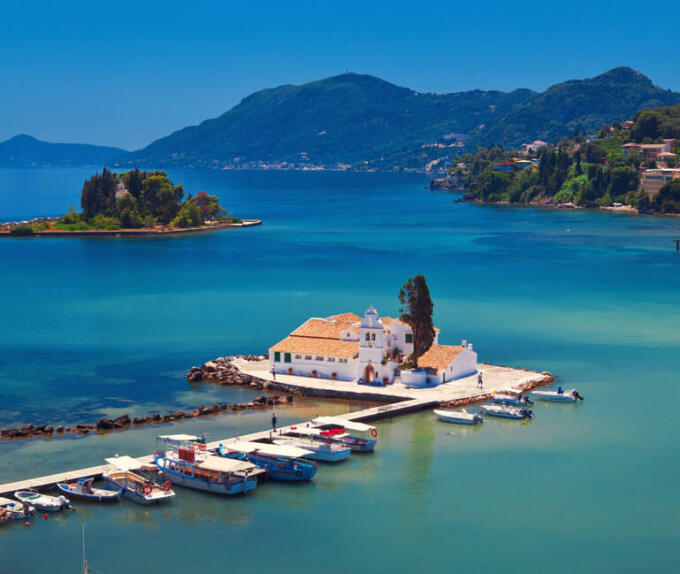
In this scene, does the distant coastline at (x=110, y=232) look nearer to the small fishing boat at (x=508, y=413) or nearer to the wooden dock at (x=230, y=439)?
the wooden dock at (x=230, y=439)

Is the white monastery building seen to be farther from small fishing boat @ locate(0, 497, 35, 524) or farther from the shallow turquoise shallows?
small fishing boat @ locate(0, 497, 35, 524)

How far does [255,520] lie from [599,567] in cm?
1131

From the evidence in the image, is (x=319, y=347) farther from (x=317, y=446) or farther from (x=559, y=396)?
(x=317, y=446)

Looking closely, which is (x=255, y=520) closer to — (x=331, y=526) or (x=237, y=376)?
(x=331, y=526)

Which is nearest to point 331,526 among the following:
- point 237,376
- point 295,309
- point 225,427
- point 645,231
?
point 225,427

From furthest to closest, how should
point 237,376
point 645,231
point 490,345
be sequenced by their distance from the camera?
point 645,231
point 490,345
point 237,376

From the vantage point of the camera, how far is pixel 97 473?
3809 centimetres

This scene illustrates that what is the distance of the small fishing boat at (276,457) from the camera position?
38812 mm

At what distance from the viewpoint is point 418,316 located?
51625 millimetres

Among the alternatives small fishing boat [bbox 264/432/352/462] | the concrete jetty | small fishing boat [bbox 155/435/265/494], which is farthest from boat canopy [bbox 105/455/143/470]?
small fishing boat [bbox 264/432/352/462]

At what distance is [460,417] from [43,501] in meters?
18.6

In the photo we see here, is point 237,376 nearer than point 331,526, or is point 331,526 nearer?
point 331,526

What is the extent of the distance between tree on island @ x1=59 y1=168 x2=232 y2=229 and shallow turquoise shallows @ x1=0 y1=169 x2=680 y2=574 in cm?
3730

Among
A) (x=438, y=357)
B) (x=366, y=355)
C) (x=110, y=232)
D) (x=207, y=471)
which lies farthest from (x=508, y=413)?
(x=110, y=232)
